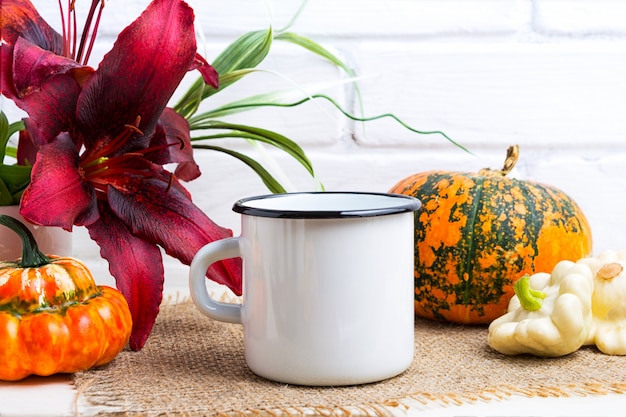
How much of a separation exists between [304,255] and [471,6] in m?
0.68

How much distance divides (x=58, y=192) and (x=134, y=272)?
4.3 inches

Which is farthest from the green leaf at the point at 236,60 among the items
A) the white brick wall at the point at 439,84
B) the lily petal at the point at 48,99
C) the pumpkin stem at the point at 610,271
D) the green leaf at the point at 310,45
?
the pumpkin stem at the point at 610,271

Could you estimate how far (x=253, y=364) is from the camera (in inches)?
27.0

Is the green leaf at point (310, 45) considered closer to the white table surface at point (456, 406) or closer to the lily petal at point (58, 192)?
the lily petal at point (58, 192)

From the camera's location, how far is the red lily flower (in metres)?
0.71

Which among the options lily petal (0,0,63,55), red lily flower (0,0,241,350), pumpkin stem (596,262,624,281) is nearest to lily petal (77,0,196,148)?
red lily flower (0,0,241,350)

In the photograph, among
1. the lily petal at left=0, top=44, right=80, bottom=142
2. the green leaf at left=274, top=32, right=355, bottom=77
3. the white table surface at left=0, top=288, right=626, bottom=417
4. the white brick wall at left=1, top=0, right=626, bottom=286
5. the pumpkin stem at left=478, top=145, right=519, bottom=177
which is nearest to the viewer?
the white table surface at left=0, top=288, right=626, bottom=417

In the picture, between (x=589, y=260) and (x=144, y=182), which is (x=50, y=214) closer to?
(x=144, y=182)

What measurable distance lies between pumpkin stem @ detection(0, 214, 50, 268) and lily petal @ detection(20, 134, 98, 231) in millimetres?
22

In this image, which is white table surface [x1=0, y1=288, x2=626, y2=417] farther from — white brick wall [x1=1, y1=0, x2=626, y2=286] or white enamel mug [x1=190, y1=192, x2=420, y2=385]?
white brick wall [x1=1, y1=0, x2=626, y2=286]

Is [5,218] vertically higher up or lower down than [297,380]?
higher up

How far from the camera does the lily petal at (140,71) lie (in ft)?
2.42

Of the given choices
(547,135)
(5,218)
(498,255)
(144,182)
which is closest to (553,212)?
(498,255)

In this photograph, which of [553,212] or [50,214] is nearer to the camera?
[50,214]
